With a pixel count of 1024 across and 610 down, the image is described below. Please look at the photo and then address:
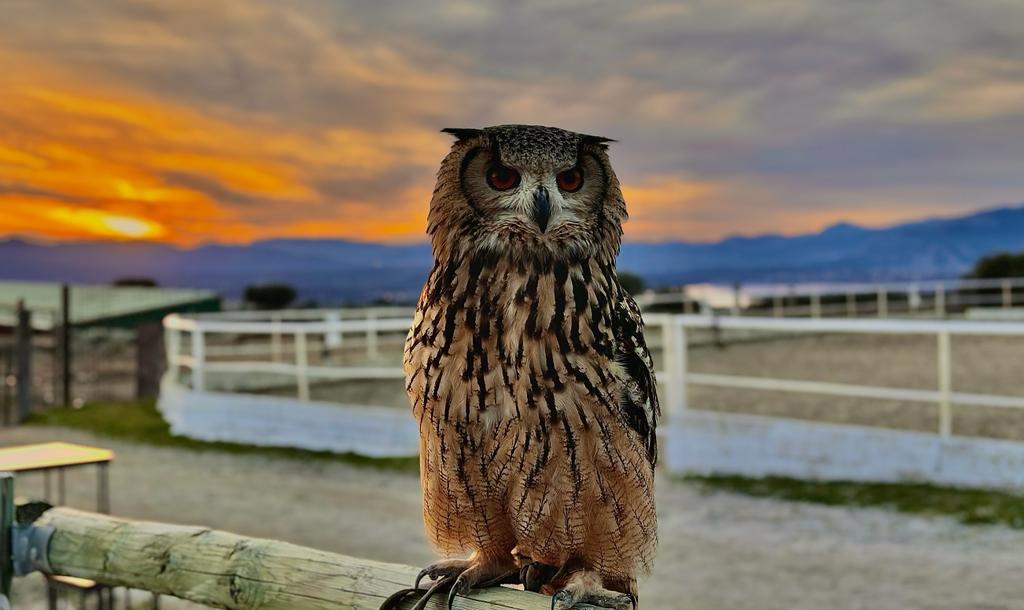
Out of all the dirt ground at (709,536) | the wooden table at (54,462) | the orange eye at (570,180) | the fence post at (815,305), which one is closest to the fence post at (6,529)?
the wooden table at (54,462)

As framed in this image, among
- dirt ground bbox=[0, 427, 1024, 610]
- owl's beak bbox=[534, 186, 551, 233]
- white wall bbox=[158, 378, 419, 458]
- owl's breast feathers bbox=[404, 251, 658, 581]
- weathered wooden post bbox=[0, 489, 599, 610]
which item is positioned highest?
owl's beak bbox=[534, 186, 551, 233]

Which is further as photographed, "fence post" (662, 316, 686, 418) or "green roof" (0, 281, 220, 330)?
"green roof" (0, 281, 220, 330)

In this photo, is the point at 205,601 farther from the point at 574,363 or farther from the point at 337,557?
the point at 574,363

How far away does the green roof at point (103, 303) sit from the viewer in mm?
13798

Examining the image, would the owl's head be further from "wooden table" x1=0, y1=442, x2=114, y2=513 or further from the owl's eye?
"wooden table" x1=0, y1=442, x2=114, y2=513

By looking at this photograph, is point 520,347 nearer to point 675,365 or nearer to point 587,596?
point 587,596

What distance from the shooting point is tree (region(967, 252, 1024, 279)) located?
24.8m

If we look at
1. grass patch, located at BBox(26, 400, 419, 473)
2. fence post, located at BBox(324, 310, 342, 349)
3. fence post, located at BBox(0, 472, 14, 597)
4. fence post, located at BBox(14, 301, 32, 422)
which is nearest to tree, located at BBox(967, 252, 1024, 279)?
fence post, located at BBox(324, 310, 342, 349)

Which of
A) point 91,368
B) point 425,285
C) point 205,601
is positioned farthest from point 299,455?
point 91,368

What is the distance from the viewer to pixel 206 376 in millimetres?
12109

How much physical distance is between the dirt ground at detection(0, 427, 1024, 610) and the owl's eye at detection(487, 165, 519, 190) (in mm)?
2249

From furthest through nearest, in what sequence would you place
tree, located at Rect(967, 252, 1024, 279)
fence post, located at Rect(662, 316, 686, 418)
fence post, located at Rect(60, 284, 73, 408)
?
tree, located at Rect(967, 252, 1024, 279)
fence post, located at Rect(60, 284, 73, 408)
fence post, located at Rect(662, 316, 686, 418)

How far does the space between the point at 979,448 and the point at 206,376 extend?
32.0 ft

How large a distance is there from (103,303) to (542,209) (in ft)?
57.2
